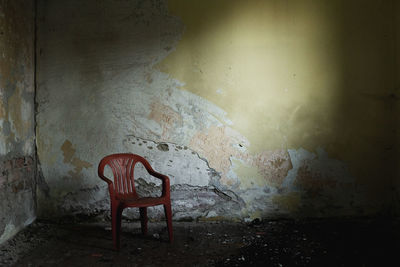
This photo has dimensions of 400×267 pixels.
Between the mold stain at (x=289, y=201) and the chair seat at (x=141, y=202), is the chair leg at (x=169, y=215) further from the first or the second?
the mold stain at (x=289, y=201)

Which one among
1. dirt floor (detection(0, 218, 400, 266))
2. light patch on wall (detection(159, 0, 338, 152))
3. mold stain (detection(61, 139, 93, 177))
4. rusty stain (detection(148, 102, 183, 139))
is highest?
light patch on wall (detection(159, 0, 338, 152))

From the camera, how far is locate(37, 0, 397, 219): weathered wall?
3.58 metres

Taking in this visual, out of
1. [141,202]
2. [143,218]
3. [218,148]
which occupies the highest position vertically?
[218,148]

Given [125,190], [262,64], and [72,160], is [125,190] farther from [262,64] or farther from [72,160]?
[262,64]

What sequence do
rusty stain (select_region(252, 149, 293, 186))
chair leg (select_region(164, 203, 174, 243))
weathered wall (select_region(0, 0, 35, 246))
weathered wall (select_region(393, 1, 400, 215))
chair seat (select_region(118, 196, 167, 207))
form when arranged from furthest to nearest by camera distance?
1. rusty stain (select_region(252, 149, 293, 186))
2. weathered wall (select_region(393, 1, 400, 215))
3. weathered wall (select_region(0, 0, 35, 246))
4. chair leg (select_region(164, 203, 174, 243))
5. chair seat (select_region(118, 196, 167, 207))

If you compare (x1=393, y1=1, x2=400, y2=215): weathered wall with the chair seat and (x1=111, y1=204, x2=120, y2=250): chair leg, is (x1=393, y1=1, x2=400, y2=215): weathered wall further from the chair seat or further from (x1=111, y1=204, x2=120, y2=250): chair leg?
(x1=111, y1=204, x2=120, y2=250): chair leg

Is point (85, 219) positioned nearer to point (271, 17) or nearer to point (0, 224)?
point (0, 224)

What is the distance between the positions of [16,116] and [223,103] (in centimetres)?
202

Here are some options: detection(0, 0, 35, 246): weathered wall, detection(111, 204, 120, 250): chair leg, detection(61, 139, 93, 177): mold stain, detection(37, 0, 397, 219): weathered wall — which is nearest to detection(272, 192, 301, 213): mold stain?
detection(37, 0, 397, 219): weathered wall

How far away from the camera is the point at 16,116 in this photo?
10.8 ft

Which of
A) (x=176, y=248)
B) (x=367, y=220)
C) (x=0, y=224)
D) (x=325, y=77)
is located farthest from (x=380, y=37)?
(x=0, y=224)

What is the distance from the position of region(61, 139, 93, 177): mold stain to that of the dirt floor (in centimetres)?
55

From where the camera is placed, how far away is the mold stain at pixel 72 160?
3662 mm

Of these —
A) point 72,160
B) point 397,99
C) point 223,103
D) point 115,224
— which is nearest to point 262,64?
point 223,103
